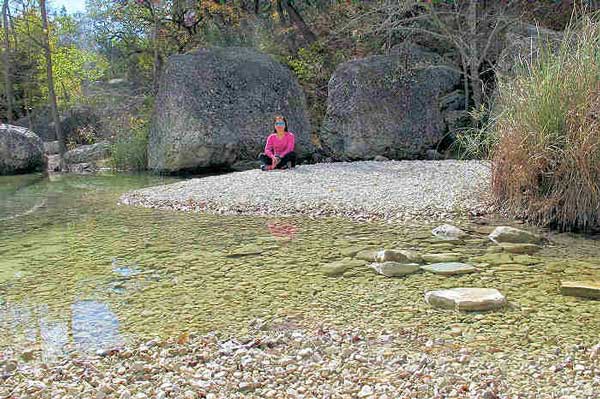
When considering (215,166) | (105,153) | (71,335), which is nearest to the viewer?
(71,335)

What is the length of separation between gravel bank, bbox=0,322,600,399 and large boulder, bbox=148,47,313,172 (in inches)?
351

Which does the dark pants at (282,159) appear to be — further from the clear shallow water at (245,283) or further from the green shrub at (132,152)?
the green shrub at (132,152)

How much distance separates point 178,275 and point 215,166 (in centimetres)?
771

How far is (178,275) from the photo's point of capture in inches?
179

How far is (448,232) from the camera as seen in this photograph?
5.51 metres

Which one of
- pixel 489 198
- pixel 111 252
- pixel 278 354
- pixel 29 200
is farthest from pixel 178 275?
pixel 29 200

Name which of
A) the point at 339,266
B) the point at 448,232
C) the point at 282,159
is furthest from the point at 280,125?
the point at 339,266

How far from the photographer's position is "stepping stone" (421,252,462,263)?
4625 mm

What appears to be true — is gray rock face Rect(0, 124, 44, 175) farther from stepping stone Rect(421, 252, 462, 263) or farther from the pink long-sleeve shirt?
stepping stone Rect(421, 252, 462, 263)

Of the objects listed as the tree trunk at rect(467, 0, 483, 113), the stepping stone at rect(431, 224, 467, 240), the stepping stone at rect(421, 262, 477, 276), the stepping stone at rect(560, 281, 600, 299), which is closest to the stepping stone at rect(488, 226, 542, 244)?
the stepping stone at rect(431, 224, 467, 240)

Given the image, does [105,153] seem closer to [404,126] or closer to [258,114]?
[258,114]

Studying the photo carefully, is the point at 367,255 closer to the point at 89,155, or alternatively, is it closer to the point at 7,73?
the point at 89,155

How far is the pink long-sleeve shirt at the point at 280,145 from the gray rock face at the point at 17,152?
7273 mm

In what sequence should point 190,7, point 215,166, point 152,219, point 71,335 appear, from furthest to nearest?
1. point 190,7
2. point 215,166
3. point 152,219
4. point 71,335
